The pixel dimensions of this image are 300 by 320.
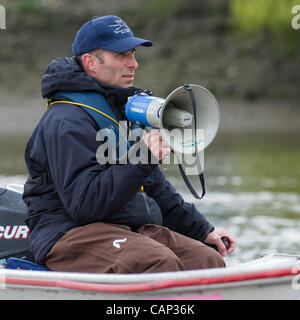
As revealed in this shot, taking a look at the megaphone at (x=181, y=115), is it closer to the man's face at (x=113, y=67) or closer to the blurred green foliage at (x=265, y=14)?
the man's face at (x=113, y=67)

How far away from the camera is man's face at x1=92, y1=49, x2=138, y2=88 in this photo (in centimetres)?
409

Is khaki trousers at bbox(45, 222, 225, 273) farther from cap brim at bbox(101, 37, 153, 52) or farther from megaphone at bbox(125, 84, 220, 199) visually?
cap brim at bbox(101, 37, 153, 52)

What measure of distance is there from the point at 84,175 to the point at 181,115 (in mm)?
595

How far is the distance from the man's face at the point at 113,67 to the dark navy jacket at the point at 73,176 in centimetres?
7

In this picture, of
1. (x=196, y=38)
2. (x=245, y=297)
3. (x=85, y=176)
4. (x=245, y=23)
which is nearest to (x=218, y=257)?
(x=245, y=297)

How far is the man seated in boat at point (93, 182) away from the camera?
12.2ft

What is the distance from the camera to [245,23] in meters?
26.7

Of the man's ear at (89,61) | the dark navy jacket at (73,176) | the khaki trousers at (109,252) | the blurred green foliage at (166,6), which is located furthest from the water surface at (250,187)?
the blurred green foliage at (166,6)

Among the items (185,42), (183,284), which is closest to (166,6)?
(185,42)

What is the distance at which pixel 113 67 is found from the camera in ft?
13.4

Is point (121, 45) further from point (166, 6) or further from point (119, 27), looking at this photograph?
point (166, 6)
